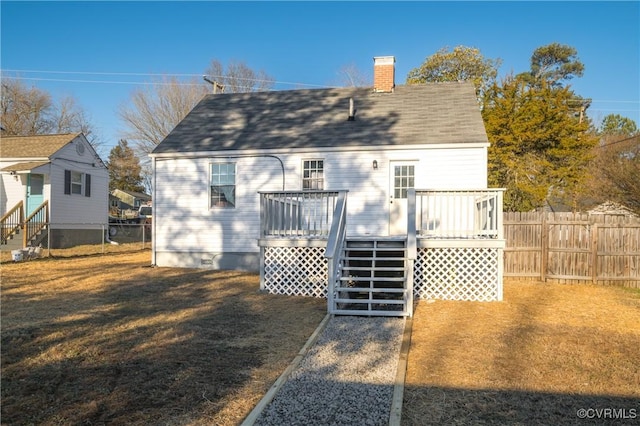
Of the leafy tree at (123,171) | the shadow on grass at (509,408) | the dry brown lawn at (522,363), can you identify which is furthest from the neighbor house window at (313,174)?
the leafy tree at (123,171)

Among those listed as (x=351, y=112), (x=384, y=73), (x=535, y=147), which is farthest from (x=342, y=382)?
(x=535, y=147)

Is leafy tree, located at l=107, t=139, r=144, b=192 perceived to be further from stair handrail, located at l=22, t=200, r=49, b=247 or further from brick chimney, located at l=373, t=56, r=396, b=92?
brick chimney, located at l=373, t=56, r=396, b=92

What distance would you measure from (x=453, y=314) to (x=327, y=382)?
3.80m

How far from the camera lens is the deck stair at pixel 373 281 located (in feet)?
24.8

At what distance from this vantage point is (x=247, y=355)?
5492 mm

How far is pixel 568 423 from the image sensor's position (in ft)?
12.4

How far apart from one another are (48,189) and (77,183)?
196cm

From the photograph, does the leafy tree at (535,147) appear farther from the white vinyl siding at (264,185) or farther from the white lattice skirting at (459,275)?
the white lattice skirting at (459,275)

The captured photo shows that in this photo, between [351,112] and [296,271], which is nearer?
[296,271]

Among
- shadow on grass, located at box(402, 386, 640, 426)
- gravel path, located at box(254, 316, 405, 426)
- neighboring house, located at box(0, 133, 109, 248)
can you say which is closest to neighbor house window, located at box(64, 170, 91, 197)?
neighboring house, located at box(0, 133, 109, 248)

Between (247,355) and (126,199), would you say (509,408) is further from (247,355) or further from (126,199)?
(126,199)

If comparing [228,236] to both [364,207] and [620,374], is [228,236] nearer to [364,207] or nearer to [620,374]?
[364,207]

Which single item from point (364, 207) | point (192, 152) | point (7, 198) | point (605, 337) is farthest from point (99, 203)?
point (605, 337)

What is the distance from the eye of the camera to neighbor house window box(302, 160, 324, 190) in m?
12.6
